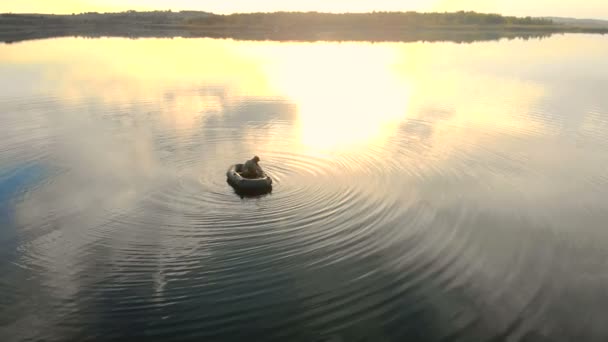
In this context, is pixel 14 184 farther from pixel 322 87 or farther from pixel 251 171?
pixel 322 87

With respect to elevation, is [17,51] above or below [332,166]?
above

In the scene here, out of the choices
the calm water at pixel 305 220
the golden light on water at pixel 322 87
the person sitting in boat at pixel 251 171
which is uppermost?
the golden light on water at pixel 322 87

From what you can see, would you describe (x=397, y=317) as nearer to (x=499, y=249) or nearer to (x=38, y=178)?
(x=499, y=249)

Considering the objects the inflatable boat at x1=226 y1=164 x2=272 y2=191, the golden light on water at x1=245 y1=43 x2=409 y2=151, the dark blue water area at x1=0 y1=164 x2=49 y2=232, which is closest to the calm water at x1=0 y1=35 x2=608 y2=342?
the dark blue water area at x1=0 y1=164 x2=49 y2=232

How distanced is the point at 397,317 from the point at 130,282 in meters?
9.83

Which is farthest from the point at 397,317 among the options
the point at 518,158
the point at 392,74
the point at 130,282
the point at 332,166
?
the point at 392,74

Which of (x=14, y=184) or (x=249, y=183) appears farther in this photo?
(x=14, y=184)

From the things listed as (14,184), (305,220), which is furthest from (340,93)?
(14,184)

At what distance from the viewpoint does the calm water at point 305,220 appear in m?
15.7

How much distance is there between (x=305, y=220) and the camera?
2230 cm

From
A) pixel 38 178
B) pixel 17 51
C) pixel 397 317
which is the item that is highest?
pixel 17 51

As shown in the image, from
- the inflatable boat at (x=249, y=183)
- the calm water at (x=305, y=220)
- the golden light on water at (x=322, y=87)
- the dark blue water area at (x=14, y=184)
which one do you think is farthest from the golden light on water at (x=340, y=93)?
the dark blue water area at (x=14, y=184)

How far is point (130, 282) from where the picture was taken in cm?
1741

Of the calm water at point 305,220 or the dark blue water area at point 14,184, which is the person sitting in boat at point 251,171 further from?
the dark blue water area at point 14,184
